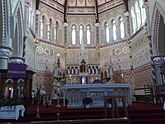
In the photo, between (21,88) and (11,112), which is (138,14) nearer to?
(21,88)

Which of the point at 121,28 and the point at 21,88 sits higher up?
the point at 121,28

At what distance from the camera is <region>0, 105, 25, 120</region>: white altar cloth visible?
7.42m

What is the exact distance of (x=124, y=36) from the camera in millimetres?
22281

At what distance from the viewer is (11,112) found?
7.52 meters

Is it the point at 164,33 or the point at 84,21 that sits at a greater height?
the point at 84,21

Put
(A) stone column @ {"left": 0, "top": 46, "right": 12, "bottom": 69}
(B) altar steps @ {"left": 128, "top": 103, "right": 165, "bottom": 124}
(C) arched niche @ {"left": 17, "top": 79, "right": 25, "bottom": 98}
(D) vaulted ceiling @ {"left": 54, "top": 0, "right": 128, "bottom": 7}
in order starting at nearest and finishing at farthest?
(B) altar steps @ {"left": 128, "top": 103, "right": 165, "bottom": 124}
(C) arched niche @ {"left": 17, "top": 79, "right": 25, "bottom": 98}
(A) stone column @ {"left": 0, "top": 46, "right": 12, "bottom": 69}
(D) vaulted ceiling @ {"left": 54, "top": 0, "right": 128, "bottom": 7}

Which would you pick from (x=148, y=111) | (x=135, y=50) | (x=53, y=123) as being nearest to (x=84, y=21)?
(x=135, y=50)

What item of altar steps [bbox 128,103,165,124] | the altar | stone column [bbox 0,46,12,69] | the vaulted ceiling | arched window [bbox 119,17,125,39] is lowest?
altar steps [bbox 128,103,165,124]

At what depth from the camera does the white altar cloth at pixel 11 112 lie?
7.42 m

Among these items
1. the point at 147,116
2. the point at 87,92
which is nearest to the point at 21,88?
the point at 87,92

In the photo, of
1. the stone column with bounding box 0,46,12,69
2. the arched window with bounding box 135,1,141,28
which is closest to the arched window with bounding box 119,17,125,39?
the arched window with bounding box 135,1,141,28

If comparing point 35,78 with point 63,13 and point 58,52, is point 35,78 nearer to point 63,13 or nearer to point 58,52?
point 58,52

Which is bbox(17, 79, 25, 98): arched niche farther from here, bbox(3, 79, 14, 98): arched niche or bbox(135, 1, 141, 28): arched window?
bbox(135, 1, 141, 28): arched window

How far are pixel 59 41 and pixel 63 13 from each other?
12.5ft
